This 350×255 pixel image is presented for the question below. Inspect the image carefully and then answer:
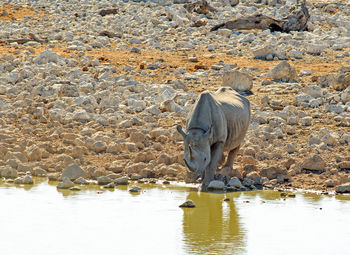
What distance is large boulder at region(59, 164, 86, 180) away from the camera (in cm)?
1268

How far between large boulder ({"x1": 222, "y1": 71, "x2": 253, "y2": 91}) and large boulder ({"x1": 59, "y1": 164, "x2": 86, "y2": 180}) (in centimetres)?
697

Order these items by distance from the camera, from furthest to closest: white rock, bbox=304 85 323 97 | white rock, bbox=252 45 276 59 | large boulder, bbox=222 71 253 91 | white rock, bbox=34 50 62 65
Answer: white rock, bbox=252 45 276 59 → white rock, bbox=34 50 62 65 → large boulder, bbox=222 71 253 91 → white rock, bbox=304 85 323 97

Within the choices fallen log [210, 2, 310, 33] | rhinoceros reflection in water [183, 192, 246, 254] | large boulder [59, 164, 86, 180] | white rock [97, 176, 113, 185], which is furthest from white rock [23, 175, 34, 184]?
fallen log [210, 2, 310, 33]

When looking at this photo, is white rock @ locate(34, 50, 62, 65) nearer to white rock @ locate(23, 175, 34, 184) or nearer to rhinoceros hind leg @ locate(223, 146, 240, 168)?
white rock @ locate(23, 175, 34, 184)

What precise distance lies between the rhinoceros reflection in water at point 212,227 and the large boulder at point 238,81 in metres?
7.40

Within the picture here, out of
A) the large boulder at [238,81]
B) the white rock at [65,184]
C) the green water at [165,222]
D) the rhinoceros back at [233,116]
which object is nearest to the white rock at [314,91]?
the large boulder at [238,81]

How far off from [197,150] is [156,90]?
7374 millimetres

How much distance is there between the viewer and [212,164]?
39.9ft

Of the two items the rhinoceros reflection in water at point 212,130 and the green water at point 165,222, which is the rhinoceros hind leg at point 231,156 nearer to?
the rhinoceros reflection in water at point 212,130

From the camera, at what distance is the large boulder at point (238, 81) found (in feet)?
61.9

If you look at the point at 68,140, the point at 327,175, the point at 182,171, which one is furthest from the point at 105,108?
the point at 327,175

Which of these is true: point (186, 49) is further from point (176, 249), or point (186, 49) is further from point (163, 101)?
point (176, 249)

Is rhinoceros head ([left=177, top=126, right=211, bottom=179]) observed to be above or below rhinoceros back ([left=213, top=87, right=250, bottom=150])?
below

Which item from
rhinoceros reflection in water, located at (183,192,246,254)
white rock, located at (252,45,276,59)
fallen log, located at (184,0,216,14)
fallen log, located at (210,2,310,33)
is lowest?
rhinoceros reflection in water, located at (183,192,246,254)
